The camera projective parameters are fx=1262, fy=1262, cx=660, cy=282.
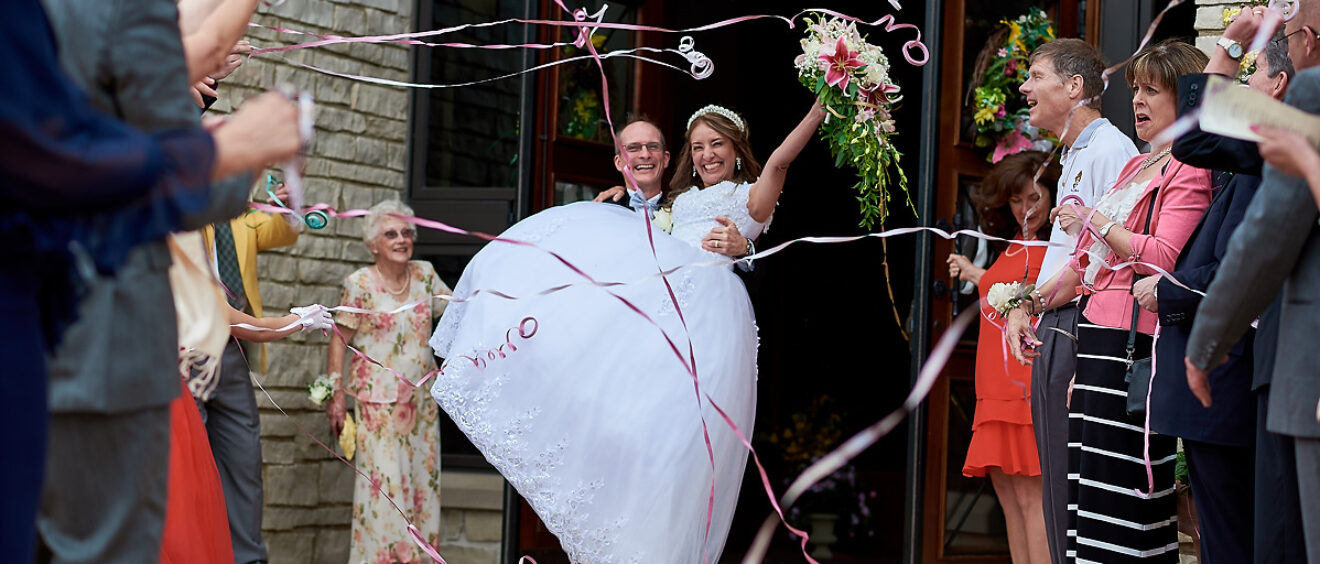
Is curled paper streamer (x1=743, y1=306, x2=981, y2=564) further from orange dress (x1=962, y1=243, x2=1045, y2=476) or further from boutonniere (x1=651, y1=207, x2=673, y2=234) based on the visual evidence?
boutonniere (x1=651, y1=207, x2=673, y2=234)

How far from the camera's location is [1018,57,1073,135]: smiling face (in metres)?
3.88

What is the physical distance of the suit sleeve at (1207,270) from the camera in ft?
8.83

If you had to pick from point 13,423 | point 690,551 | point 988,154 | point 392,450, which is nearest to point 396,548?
point 392,450

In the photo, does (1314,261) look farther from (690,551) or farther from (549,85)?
(549,85)

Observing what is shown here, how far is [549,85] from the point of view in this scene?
5.37 meters

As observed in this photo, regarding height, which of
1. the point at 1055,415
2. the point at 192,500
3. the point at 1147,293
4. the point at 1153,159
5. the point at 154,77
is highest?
the point at 1153,159

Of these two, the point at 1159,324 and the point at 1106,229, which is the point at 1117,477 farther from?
the point at 1106,229

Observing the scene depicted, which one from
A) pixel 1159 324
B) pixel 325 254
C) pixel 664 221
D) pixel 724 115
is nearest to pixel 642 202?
pixel 664 221

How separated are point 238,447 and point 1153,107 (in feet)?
10.5

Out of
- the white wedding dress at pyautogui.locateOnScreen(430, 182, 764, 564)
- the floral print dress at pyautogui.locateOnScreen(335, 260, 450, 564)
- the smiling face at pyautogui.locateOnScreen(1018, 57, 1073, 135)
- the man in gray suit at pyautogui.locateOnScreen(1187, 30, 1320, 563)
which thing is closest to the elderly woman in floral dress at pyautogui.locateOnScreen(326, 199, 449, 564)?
the floral print dress at pyautogui.locateOnScreen(335, 260, 450, 564)

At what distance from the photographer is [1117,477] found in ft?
10.5

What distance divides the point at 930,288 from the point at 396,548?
250cm

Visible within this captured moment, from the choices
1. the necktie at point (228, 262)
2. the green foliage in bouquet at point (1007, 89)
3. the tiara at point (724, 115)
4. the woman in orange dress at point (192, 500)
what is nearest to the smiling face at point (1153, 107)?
the tiara at point (724, 115)

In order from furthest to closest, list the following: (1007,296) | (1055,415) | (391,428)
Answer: (391,428)
(1007,296)
(1055,415)
